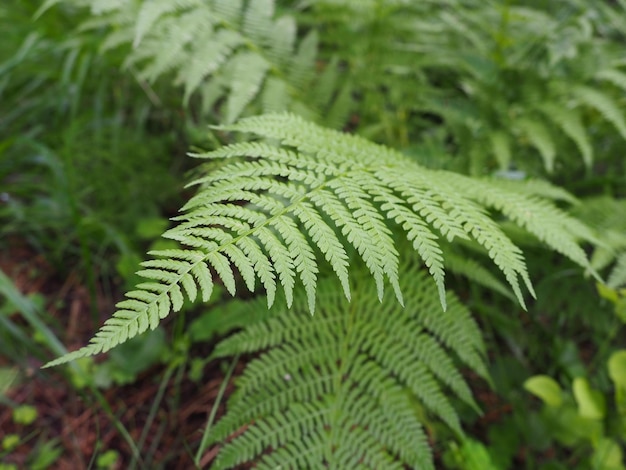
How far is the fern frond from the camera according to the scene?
0.98 meters

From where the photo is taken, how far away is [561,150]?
2115mm

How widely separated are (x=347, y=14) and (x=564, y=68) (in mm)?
999

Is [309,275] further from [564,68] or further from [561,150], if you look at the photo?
[564,68]

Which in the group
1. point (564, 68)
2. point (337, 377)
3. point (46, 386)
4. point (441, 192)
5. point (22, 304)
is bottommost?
point (46, 386)

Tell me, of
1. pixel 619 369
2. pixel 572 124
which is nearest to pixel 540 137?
pixel 572 124

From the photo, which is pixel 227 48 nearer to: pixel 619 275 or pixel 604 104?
pixel 604 104

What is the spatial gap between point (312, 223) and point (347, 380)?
54 cm

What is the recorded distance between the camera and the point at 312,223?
1.10m

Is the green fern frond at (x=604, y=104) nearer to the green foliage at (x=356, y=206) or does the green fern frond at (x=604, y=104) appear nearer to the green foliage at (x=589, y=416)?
the green foliage at (x=356, y=206)

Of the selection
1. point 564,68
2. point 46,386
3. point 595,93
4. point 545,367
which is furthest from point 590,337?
point 46,386

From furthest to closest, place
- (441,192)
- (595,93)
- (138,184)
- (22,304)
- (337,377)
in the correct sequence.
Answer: (138,184) < (595,93) < (22,304) < (337,377) < (441,192)

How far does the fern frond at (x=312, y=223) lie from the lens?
976 millimetres

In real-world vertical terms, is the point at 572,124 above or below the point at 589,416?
above

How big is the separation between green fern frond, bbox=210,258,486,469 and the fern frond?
0.25 meters
